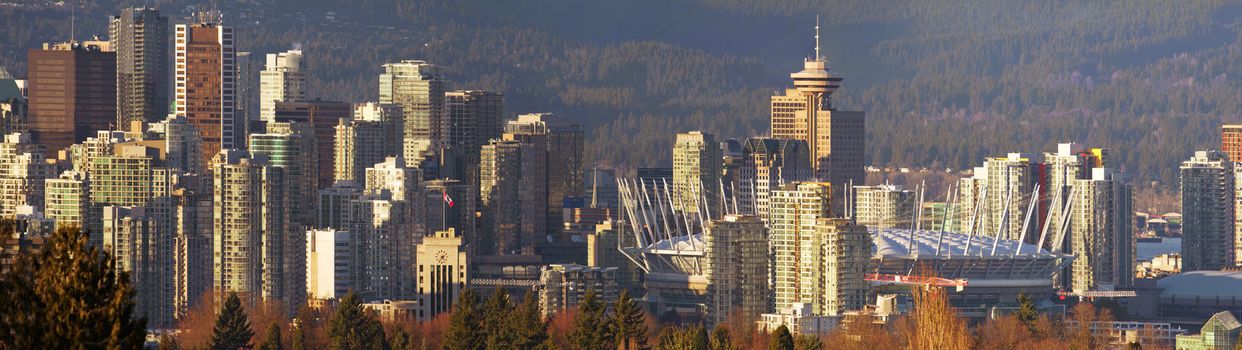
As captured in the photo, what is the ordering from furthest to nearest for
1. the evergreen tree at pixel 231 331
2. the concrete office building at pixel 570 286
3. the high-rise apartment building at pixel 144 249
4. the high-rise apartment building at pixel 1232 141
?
the high-rise apartment building at pixel 1232 141, the concrete office building at pixel 570 286, the high-rise apartment building at pixel 144 249, the evergreen tree at pixel 231 331

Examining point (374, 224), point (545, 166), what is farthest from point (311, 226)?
point (545, 166)

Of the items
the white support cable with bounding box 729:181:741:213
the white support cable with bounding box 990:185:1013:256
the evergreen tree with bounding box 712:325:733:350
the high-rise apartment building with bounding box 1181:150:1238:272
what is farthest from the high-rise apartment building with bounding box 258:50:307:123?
the evergreen tree with bounding box 712:325:733:350

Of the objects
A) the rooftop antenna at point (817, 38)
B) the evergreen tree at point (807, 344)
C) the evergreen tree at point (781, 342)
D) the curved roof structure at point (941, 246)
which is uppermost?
the rooftop antenna at point (817, 38)

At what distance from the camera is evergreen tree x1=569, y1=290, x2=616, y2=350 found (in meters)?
72.9

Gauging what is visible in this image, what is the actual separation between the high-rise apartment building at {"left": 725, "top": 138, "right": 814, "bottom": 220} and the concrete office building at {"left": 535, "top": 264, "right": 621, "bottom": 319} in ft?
96.1

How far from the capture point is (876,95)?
16675 cm

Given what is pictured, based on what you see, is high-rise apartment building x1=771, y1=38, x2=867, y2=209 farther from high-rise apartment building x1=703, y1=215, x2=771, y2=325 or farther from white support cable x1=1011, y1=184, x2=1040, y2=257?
high-rise apartment building x1=703, y1=215, x2=771, y2=325

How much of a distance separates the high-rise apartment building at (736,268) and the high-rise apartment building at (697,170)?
2898 cm

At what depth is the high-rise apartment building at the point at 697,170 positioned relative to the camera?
478 ft

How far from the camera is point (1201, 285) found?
4973 inches

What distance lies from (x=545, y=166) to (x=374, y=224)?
965 inches

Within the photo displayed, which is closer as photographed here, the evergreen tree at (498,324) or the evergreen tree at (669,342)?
the evergreen tree at (669,342)

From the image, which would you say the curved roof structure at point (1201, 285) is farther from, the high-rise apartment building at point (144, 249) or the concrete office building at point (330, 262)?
the high-rise apartment building at point (144, 249)

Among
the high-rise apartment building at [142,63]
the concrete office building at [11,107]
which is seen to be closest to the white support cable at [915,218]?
the high-rise apartment building at [142,63]
